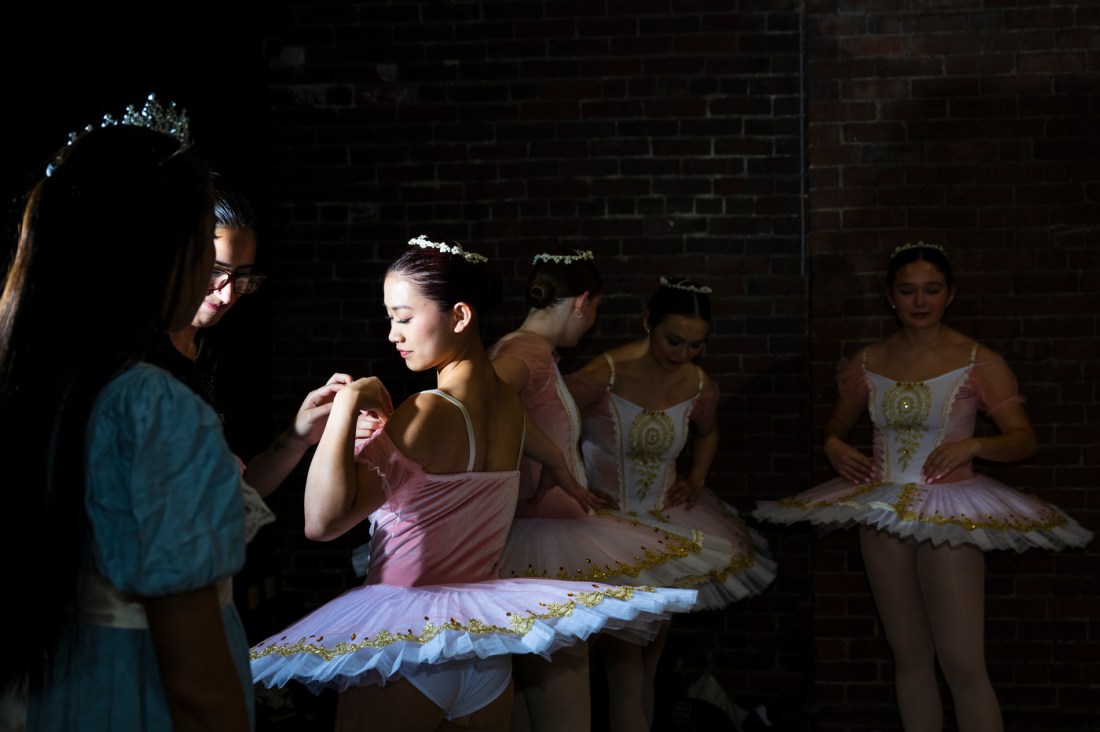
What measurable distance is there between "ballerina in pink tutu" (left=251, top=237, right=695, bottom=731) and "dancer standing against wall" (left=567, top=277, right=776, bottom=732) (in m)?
1.74

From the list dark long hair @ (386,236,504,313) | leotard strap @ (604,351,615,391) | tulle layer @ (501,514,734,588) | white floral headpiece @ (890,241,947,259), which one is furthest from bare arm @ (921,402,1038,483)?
dark long hair @ (386,236,504,313)

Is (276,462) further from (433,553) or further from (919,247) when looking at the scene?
(919,247)

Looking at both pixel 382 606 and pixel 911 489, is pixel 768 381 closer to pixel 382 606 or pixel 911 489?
pixel 911 489

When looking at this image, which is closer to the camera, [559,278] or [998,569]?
[559,278]

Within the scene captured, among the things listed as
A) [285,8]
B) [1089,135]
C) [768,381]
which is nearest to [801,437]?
[768,381]

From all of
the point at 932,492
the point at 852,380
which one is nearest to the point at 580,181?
the point at 852,380

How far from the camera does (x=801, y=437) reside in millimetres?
5059

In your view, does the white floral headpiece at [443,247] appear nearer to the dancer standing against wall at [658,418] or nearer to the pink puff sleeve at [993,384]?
the dancer standing against wall at [658,418]

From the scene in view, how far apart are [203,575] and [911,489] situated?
11.1ft

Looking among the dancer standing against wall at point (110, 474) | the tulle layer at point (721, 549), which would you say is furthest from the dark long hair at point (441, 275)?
the tulle layer at point (721, 549)

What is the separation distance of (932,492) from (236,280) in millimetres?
2697

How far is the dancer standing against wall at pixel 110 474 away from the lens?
52.6 inches

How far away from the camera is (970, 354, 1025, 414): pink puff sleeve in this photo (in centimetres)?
430

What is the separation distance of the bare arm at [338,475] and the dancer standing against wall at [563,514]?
4.12ft
